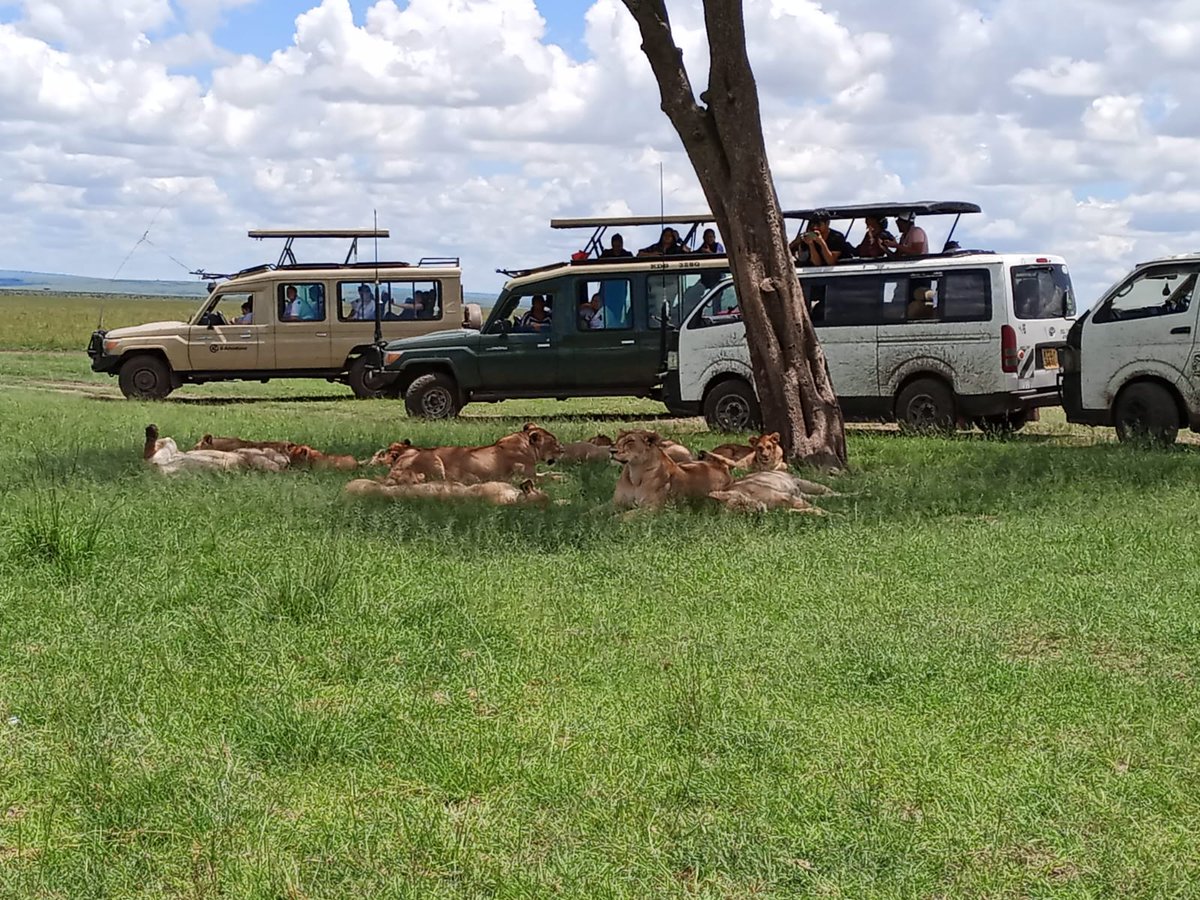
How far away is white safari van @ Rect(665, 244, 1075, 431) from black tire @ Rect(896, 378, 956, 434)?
11mm

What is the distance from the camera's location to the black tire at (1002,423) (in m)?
16.9

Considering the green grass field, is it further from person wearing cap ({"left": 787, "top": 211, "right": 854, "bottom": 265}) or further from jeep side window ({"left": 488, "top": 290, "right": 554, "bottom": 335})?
jeep side window ({"left": 488, "top": 290, "right": 554, "bottom": 335})

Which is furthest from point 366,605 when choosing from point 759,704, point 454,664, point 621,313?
point 621,313

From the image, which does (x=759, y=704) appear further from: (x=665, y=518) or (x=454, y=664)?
(x=665, y=518)

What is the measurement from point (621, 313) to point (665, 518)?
11045 millimetres

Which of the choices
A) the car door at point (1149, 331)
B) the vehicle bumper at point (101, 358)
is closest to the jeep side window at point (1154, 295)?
the car door at point (1149, 331)

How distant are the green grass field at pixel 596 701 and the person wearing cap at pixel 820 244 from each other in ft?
25.1

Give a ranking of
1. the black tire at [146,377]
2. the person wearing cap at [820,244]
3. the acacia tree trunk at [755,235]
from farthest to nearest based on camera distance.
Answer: the black tire at [146,377] → the person wearing cap at [820,244] → the acacia tree trunk at [755,235]

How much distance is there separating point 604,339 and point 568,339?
47cm

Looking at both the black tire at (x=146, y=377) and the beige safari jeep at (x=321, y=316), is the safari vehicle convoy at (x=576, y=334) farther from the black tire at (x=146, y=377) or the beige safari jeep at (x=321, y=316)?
the black tire at (x=146, y=377)

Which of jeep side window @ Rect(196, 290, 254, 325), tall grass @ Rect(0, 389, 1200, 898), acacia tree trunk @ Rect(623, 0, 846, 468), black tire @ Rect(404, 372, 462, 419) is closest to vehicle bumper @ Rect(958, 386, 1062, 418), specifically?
acacia tree trunk @ Rect(623, 0, 846, 468)

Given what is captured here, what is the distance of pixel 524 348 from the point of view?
2084 cm

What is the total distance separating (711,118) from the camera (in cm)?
1338

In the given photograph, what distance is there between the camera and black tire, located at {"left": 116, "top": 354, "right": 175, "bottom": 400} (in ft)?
84.3
